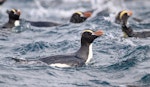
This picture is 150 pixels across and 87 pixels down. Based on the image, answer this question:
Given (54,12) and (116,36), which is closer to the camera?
(116,36)

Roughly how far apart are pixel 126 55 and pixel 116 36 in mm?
3053

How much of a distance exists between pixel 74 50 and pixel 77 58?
1999mm

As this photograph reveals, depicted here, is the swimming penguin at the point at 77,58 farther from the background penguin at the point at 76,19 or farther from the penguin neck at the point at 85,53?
the background penguin at the point at 76,19

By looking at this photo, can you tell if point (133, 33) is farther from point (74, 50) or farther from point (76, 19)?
point (76, 19)

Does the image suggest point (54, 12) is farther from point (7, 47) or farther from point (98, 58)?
point (98, 58)

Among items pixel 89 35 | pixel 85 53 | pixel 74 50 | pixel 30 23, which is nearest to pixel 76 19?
pixel 30 23

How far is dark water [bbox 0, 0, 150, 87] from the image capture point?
1095cm

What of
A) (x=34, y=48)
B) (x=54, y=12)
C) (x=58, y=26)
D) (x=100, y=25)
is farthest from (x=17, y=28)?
(x=54, y=12)

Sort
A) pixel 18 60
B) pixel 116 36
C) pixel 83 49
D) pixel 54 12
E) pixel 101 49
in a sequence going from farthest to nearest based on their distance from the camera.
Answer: pixel 54 12 < pixel 116 36 < pixel 101 49 < pixel 83 49 < pixel 18 60

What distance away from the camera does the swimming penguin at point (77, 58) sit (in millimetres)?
12078

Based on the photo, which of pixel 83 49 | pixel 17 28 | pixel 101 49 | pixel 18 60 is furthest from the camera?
pixel 17 28

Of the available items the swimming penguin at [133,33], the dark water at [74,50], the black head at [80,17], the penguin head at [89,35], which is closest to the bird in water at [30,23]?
the black head at [80,17]

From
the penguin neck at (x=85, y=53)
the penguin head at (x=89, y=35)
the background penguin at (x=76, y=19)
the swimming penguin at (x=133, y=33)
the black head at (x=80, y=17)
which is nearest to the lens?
the penguin neck at (x=85, y=53)

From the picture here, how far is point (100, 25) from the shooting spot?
61.8 feet
